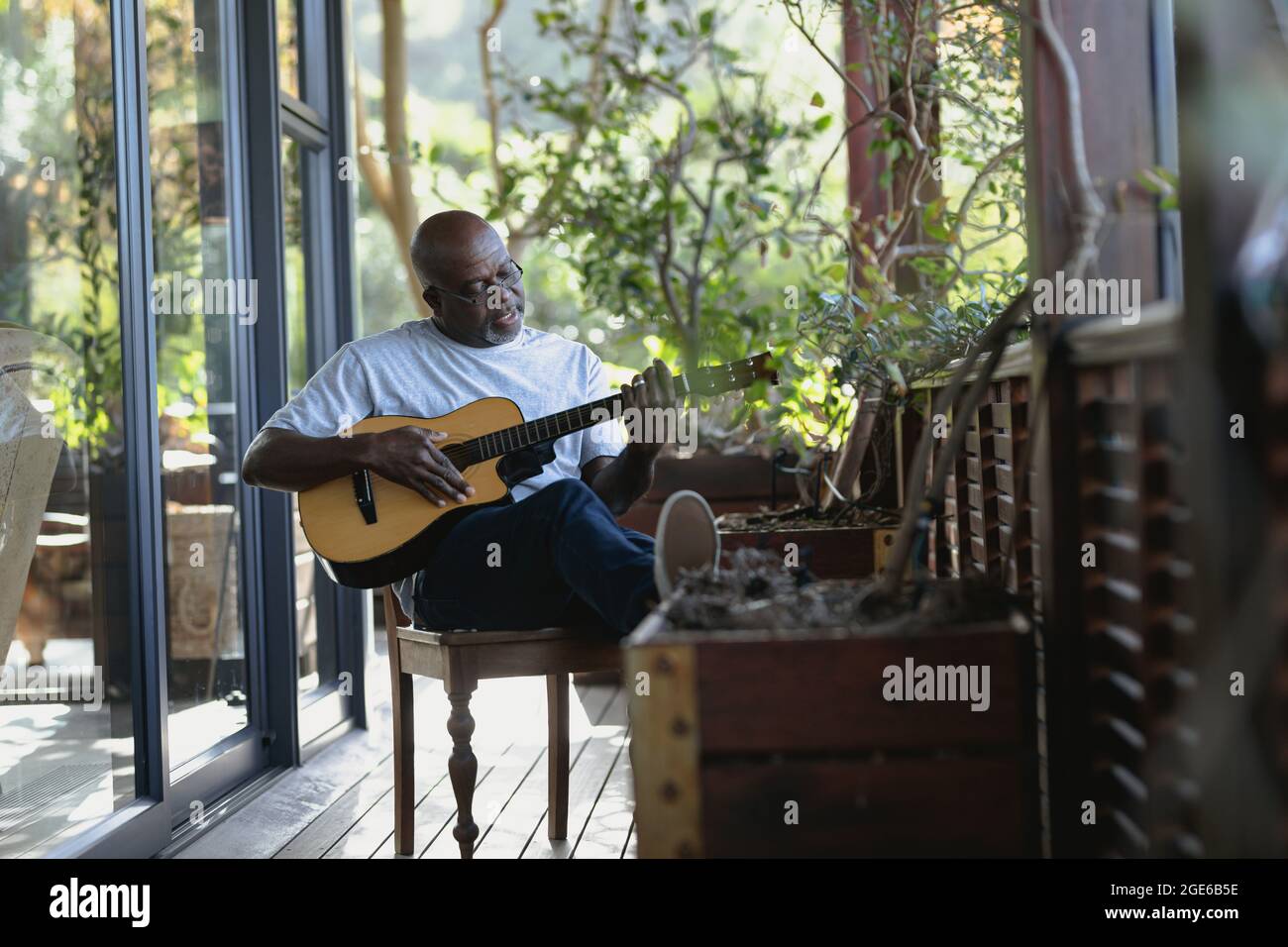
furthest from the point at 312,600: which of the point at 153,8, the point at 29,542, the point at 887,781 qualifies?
the point at 887,781

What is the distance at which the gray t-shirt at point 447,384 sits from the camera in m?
2.46

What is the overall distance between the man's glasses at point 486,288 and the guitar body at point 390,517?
0.81 feet

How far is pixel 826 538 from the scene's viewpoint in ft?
8.78

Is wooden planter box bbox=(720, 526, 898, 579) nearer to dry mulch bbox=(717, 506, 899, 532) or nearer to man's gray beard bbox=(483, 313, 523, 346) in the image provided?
dry mulch bbox=(717, 506, 899, 532)

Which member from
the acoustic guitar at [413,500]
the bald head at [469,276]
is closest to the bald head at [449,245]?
the bald head at [469,276]

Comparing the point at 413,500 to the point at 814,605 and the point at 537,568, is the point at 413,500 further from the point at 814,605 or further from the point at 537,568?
the point at 814,605

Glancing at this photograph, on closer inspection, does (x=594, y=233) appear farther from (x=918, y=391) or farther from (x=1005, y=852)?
(x=1005, y=852)

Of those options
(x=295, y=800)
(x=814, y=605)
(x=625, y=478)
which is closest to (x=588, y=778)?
(x=295, y=800)

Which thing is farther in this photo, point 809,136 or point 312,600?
point 809,136

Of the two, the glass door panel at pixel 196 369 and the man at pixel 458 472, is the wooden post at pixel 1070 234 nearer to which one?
the man at pixel 458 472

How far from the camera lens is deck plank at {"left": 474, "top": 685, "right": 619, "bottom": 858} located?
242 cm

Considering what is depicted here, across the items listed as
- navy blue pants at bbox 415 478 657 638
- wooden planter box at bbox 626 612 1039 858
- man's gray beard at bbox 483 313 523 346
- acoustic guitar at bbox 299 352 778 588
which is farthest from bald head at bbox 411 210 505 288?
wooden planter box at bbox 626 612 1039 858

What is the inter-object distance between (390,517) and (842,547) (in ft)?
3.04
